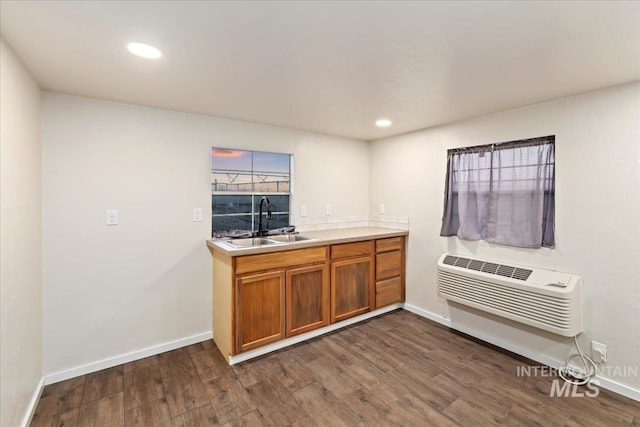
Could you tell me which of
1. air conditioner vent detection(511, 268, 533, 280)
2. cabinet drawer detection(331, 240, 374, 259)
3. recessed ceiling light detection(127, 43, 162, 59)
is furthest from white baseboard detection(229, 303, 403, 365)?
recessed ceiling light detection(127, 43, 162, 59)

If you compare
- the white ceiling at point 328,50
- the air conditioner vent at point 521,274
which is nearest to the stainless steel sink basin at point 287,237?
the white ceiling at point 328,50

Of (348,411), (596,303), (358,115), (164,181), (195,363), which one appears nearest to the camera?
(348,411)

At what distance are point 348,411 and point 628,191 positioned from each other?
2426 millimetres

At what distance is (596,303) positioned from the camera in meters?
2.19

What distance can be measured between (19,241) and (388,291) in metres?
3.13

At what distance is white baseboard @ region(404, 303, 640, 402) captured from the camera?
2.06 m

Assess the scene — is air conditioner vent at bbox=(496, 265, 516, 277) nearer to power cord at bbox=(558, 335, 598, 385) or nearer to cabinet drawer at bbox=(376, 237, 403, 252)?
power cord at bbox=(558, 335, 598, 385)

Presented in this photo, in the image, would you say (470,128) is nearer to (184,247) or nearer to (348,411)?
(348,411)

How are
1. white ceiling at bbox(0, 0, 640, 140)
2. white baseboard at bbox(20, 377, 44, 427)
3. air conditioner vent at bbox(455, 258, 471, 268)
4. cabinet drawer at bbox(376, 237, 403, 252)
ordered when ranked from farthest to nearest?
cabinet drawer at bbox(376, 237, 403, 252) < air conditioner vent at bbox(455, 258, 471, 268) < white baseboard at bbox(20, 377, 44, 427) < white ceiling at bbox(0, 0, 640, 140)

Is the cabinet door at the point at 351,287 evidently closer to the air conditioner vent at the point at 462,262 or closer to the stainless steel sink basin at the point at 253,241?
the stainless steel sink basin at the point at 253,241

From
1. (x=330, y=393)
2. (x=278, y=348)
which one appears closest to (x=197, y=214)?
(x=278, y=348)

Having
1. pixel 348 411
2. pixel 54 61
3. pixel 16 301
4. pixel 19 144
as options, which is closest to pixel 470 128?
pixel 348 411

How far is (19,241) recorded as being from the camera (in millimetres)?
1699

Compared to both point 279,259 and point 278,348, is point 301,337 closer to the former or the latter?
point 278,348
